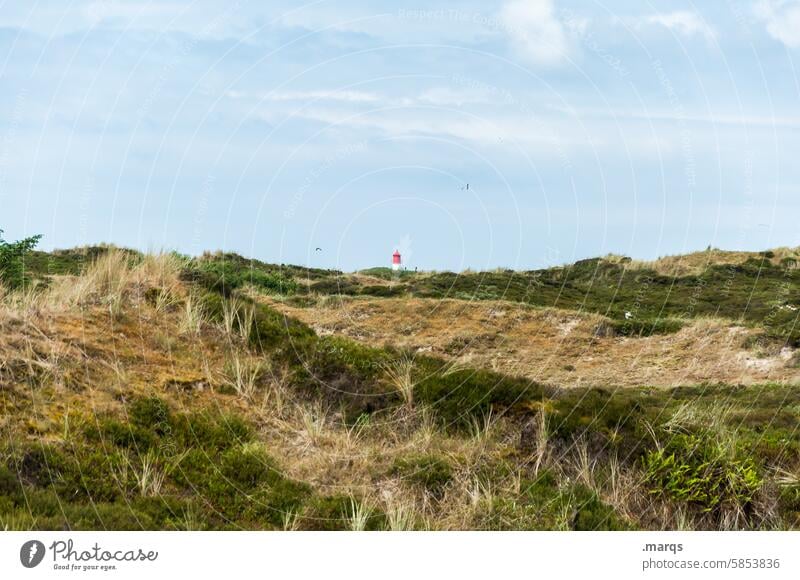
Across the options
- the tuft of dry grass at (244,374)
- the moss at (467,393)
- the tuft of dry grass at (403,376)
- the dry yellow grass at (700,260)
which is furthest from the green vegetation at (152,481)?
the dry yellow grass at (700,260)

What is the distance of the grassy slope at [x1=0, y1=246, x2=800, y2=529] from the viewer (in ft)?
33.3

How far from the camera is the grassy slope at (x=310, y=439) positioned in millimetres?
10148

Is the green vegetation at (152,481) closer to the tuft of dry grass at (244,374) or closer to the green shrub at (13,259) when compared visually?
the tuft of dry grass at (244,374)

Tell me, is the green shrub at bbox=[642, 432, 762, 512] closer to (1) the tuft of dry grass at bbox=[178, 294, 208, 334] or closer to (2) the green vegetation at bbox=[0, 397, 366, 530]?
(2) the green vegetation at bbox=[0, 397, 366, 530]

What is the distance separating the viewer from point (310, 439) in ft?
39.0

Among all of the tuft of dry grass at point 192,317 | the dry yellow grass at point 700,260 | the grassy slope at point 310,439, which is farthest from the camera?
the dry yellow grass at point 700,260

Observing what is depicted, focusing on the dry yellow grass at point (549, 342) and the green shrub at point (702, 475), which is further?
the dry yellow grass at point (549, 342)

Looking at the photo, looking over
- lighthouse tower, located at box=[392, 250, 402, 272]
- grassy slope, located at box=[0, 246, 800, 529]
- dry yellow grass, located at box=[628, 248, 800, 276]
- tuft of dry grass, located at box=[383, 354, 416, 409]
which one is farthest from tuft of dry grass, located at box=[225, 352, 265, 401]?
dry yellow grass, located at box=[628, 248, 800, 276]

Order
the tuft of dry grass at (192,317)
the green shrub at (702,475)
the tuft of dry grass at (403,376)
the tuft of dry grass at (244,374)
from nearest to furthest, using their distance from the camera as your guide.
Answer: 1. the green shrub at (702,475)
2. the tuft of dry grass at (244,374)
3. the tuft of dry grass at (403,376)
4. the tuft of dry grass at (192,317)

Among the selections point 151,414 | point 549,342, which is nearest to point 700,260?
point 549,342

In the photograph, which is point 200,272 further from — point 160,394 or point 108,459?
point 108,459

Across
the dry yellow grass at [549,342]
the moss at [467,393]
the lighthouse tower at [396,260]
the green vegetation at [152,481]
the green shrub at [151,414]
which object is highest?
the lighthouse tower at [396,260]

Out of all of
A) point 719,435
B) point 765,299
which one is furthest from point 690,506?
point 765,299
